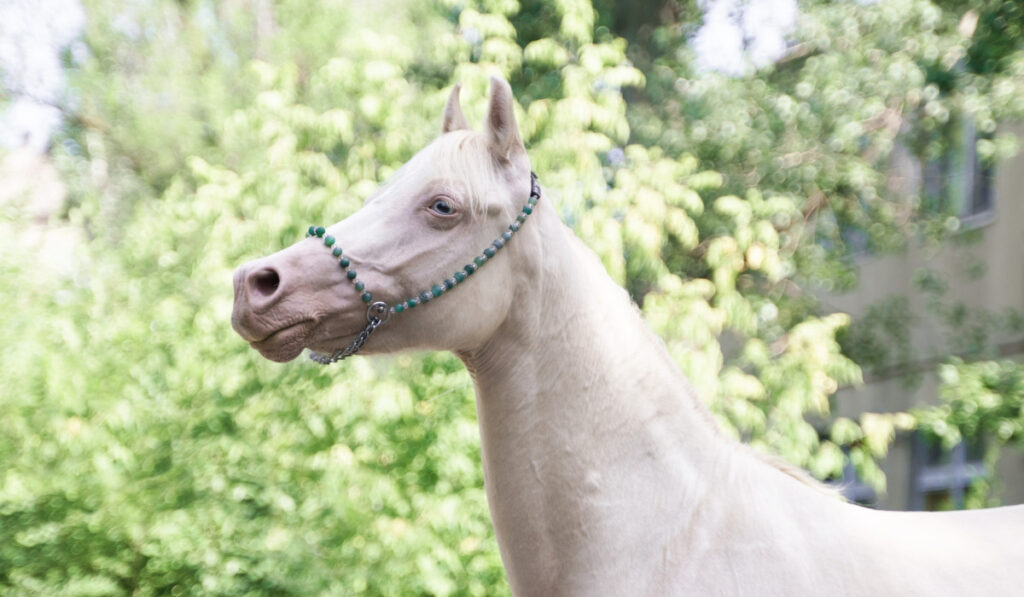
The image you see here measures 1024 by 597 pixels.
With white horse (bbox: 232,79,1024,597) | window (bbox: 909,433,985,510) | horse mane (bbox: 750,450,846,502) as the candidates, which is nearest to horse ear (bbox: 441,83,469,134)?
white horse (bbox: 232,79,1024,597)

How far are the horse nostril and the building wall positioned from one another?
10.7 metres

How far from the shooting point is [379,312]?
205 cm

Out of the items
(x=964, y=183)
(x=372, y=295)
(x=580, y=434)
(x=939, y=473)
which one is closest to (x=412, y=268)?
(x=372, y=295)

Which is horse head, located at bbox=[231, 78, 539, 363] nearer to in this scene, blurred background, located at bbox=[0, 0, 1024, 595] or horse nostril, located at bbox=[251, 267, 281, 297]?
horse nostril, located at bbox=[251, 267, 281, 297]

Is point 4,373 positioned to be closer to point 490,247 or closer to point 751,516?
point 490,247

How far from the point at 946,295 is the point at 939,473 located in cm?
259

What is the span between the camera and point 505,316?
7.02 feet

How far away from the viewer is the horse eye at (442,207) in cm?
210

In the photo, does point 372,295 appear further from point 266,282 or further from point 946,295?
point 946,295

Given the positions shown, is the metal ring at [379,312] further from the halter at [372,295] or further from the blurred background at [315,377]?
the blurred background at [315,377]

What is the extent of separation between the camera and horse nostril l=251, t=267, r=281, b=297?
6.40 feet

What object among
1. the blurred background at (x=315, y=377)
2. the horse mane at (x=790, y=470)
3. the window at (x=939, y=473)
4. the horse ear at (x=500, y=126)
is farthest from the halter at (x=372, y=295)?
the window at (x=939, y=473)

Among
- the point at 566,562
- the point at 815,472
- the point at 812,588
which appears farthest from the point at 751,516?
the point at 815,472

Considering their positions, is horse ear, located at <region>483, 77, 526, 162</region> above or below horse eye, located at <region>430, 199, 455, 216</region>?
above
